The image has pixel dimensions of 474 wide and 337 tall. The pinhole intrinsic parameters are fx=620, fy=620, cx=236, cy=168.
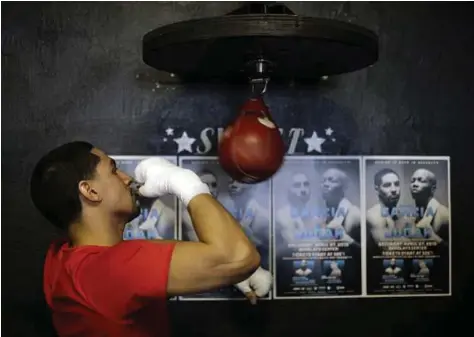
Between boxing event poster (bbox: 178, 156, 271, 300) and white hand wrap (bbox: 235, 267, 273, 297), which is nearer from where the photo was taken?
white hand wrap (bbox: 235, 267, 273, 297)

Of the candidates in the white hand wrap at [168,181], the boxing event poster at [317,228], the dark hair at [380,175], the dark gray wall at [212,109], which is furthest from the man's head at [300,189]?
the white hand wrap at [168,181]

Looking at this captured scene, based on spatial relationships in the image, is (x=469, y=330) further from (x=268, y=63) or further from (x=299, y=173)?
(x=268, y=63)

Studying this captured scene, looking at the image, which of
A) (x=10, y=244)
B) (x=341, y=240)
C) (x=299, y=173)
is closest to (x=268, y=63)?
Answer: (x=299, y=173)

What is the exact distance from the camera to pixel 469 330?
7.41 ft

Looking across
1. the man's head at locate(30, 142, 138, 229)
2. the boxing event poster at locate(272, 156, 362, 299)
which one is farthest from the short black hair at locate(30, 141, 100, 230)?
the boxing event poster at locate(272, 156, 362, 299)

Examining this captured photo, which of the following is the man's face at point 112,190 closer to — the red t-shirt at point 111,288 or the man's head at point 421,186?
the red t-shirt at point 111,288

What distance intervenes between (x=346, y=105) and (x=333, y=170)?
24 cm

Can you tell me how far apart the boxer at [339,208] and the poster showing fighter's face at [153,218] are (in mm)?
551

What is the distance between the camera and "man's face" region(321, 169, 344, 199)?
2244 mm

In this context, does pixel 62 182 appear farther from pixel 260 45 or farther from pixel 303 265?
pixel 303 265

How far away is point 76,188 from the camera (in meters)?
1.60

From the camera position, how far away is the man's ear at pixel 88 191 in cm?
160

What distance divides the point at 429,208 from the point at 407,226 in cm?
11

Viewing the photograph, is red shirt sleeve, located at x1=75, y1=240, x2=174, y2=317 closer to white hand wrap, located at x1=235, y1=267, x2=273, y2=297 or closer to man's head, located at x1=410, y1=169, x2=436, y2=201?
white hand wrap, located at x1=235, y1=267, x2=273, y2=297
